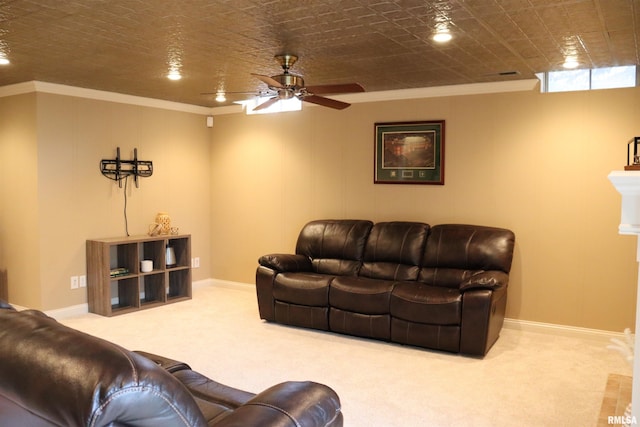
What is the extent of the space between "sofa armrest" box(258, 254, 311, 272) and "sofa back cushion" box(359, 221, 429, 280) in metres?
0.62

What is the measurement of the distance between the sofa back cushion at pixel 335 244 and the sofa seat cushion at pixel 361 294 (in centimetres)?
50

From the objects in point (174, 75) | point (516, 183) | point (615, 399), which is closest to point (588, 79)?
point (516, 183)

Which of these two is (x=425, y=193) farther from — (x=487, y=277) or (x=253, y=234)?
(x=253, y=234)

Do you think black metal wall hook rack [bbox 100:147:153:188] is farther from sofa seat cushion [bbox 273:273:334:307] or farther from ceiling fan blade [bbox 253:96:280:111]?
ceiling fan blade [bbox 253:96:280:111]

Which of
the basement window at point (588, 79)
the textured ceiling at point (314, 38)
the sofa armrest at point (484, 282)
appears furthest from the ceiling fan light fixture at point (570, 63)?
the sofa armrest at point (484, 282)

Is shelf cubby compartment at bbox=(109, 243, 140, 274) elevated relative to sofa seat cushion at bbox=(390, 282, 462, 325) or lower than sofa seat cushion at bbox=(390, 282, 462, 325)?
elevated

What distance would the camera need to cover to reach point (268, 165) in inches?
250

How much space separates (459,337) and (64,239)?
398cm

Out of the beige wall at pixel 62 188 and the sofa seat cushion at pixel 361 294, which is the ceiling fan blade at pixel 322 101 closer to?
the sofa seat cushion at pixel 361 294

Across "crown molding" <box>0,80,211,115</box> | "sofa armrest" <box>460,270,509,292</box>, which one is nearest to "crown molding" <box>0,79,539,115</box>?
"crown molding" <box>0,80,211,115</box>

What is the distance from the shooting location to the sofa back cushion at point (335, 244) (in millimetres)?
5234

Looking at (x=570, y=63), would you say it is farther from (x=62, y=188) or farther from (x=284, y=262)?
(x=62, y=188)

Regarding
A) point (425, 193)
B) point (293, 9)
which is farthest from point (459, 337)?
point (293, 9)

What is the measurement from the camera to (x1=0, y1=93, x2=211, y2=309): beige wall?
5129 mm
